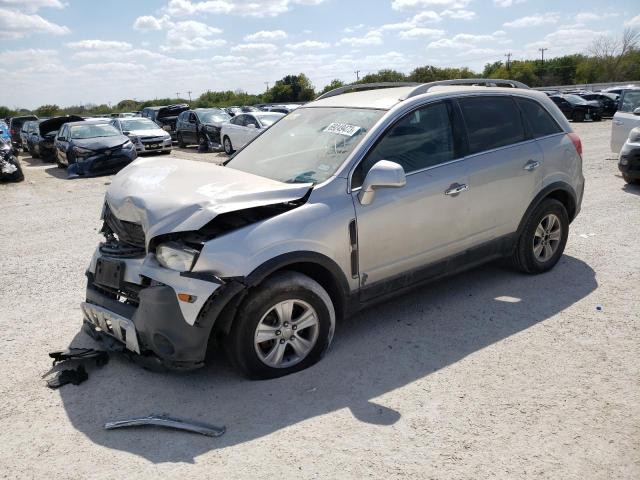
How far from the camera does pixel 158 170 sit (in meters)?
4.14

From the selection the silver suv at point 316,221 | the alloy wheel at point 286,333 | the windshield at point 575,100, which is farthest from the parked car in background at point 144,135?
the windshield at point 575,100

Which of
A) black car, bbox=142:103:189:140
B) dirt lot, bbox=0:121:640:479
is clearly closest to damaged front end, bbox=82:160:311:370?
dirt lot, bbox=0:121:640:479

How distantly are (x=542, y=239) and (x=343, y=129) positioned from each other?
240 centimetres

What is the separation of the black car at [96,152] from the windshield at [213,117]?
6.48 meters

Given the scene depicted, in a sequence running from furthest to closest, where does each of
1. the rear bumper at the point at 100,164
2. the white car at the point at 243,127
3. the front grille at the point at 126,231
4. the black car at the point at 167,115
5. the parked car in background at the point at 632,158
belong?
the black car at the point at 167,115 < the white car at the point at 243,127 < the rear bumper at the point at 100,164 < the parked car in background at the point at 632,158 < the front grille at the point at 126,231

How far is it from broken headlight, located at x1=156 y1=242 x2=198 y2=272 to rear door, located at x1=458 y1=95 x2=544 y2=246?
237 centimetres


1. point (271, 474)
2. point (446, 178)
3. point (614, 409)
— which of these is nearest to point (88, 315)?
point (271, 474)

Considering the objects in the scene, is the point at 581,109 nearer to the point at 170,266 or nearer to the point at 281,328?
the point at 281,328

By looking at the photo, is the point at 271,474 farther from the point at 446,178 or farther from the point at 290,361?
the point at 446,178

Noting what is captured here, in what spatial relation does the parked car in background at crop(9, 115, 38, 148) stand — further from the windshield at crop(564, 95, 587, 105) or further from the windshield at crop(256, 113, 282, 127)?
the windshield at crop(564, 95, 587, 105)

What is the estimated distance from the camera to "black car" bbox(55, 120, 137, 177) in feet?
48.4

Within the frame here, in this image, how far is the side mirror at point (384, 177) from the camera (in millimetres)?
3650

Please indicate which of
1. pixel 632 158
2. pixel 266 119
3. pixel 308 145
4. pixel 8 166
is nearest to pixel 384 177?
pixel 308 145

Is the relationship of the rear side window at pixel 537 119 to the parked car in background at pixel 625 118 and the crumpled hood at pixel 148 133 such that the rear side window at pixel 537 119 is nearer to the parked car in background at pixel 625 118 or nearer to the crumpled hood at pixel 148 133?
the parked car in background at pixel 625 118
